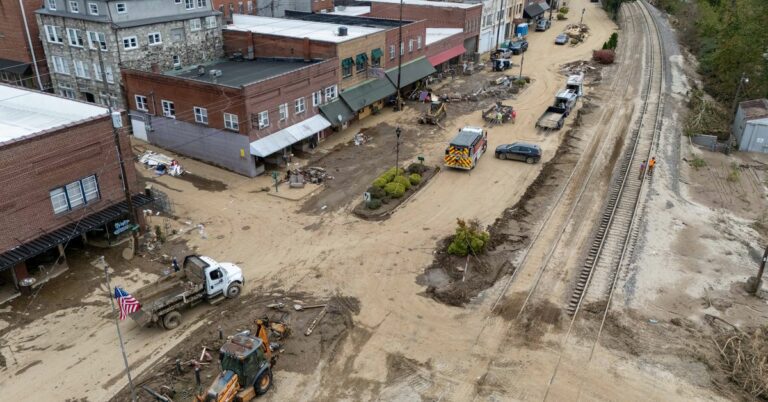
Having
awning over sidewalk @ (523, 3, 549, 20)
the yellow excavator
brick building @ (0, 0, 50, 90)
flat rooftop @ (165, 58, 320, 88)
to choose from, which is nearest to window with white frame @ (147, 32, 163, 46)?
flat rooftop @ (165, 58, 320, 88)

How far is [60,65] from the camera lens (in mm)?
46125

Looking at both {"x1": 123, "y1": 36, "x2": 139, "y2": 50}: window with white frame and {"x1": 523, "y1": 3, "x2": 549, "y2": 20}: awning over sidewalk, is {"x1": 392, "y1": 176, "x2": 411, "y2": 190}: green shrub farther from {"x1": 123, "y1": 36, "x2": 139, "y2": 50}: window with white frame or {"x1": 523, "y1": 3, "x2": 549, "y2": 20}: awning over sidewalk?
{"x1": 523, "y1": 3, "x2": 549, "y2": 20}: awning over sidewalk

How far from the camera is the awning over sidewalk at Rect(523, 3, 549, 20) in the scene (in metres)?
95.1

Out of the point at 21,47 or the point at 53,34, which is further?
the point at 21,47

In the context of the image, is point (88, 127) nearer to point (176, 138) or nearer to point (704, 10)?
point (176, 138)

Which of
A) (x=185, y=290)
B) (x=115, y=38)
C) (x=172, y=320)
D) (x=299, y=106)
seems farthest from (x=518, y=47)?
(x=172, y=320)

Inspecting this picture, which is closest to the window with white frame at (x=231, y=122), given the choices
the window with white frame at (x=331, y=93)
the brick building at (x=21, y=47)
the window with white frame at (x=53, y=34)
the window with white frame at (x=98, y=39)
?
the window with white frame at (x=331, y=93)

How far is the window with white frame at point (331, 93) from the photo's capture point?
44812 millimetres

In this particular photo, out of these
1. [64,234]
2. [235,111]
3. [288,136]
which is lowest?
[64,234]

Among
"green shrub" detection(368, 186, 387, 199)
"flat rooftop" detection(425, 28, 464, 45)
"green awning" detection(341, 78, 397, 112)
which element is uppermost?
"flat rooftop" detection(425, 28, 464, 45)

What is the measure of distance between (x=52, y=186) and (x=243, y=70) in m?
21.1

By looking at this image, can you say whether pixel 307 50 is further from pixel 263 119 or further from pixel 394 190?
pixel 394 190

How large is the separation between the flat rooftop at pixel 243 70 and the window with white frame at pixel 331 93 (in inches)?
106

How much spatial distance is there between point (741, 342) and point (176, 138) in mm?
37240
